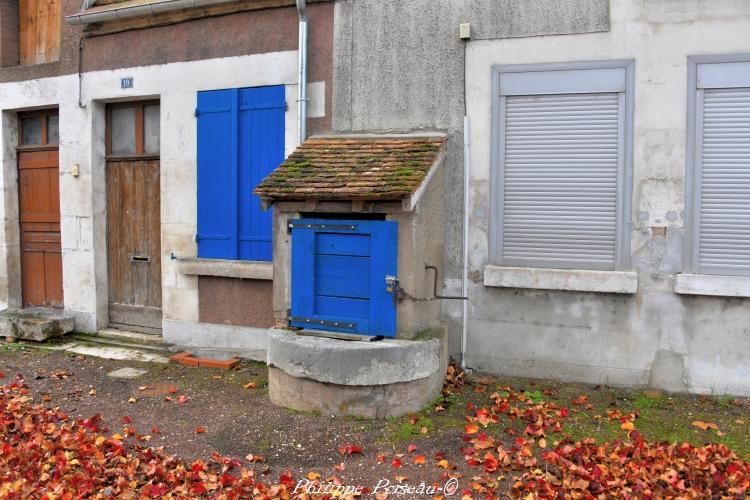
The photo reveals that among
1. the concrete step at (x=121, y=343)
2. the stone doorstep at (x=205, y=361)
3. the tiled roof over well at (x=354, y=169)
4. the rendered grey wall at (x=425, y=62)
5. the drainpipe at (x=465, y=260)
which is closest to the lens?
the tiled roof over well at (x=354, y=169)

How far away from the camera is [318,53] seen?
276 inches

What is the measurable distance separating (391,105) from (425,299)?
7.12 ft

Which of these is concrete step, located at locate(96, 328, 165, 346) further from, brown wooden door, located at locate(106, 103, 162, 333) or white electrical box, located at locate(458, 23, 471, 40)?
white electrical box, located at locate(458, 23, 471, 40)

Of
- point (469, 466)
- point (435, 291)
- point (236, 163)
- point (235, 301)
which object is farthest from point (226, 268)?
point (469, 466)

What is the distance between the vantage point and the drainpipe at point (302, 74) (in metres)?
6.89

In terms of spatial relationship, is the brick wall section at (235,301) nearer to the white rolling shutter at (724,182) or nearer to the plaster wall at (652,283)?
the plaster wall at (652,283)

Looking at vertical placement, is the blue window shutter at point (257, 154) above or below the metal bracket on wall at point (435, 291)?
above

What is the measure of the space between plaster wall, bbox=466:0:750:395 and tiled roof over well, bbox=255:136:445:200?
1312 mm

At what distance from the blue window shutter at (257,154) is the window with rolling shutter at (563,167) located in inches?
97.4

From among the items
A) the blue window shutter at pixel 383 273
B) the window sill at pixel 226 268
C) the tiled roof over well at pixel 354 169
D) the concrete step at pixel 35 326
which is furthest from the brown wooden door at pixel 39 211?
Answer: the blue window shutter at pixel 383 273

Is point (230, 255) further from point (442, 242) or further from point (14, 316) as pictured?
point (14, 316)

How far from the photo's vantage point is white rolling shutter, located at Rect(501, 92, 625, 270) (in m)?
6.07

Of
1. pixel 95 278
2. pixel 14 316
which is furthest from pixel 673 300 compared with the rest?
pixel 14 316

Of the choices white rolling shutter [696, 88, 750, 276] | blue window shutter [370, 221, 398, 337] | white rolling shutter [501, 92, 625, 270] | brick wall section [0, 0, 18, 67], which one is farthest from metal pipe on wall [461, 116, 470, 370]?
brick wall section [0, 0, 18, 67]
